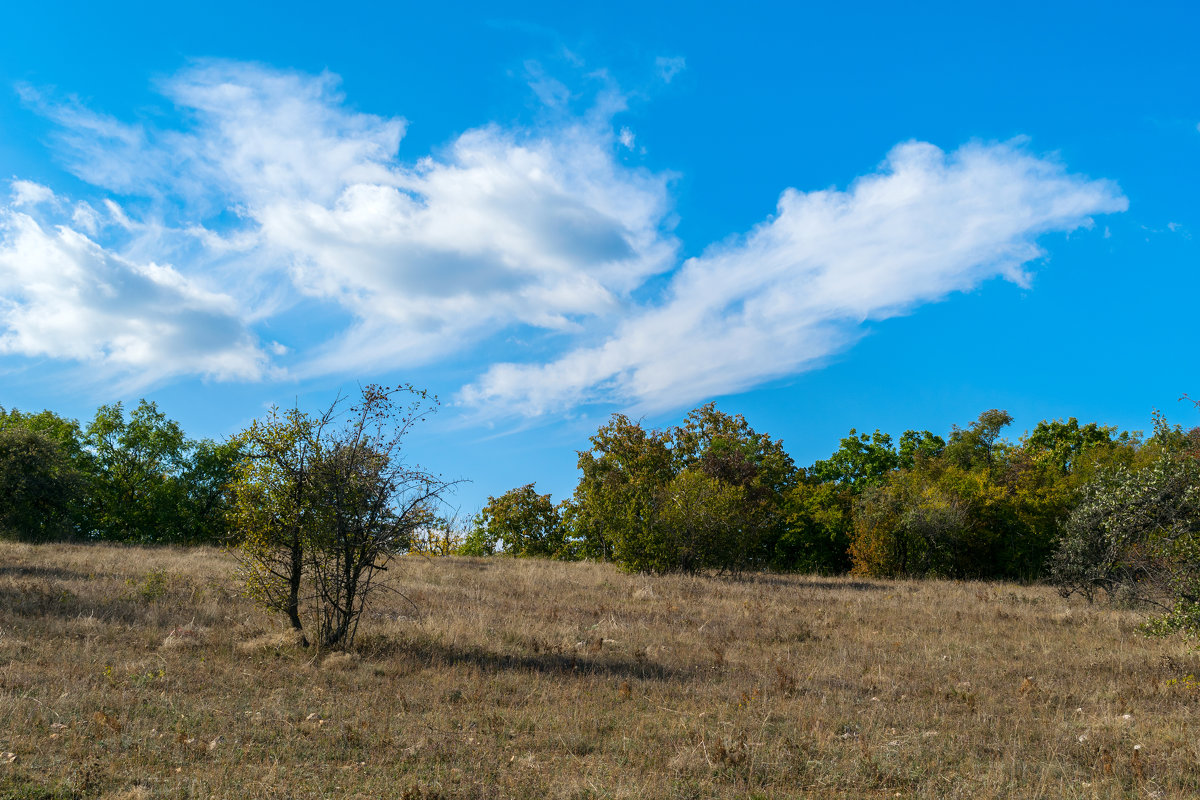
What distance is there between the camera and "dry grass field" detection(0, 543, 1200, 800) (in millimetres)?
7465

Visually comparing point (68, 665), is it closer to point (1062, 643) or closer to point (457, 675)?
point (457, 675)

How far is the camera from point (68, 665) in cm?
1083

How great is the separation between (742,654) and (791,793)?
7.27 metres

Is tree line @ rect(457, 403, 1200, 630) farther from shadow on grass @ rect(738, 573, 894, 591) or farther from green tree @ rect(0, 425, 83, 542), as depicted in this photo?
green tree @ rect(0, 425, 83, 542)

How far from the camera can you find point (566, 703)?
10375 mm

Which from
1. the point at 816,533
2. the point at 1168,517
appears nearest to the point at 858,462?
the point at 816,533

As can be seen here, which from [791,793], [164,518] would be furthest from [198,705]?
[164,518]

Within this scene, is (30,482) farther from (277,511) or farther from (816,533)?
(816,533)

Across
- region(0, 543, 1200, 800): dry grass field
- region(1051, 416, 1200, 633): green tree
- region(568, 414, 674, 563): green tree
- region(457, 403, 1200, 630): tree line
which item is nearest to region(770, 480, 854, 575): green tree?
region(457, 403, 1200, 630): tree line

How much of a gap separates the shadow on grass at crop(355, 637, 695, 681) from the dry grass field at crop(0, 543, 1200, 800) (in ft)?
0.26

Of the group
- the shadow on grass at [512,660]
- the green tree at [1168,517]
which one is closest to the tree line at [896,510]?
the green tree at [1168,517]

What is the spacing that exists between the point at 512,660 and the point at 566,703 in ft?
10.5

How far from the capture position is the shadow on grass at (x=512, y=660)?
12557 mm

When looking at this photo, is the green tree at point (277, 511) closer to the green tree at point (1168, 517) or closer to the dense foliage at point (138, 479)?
the green tree at point (1168, 517)
